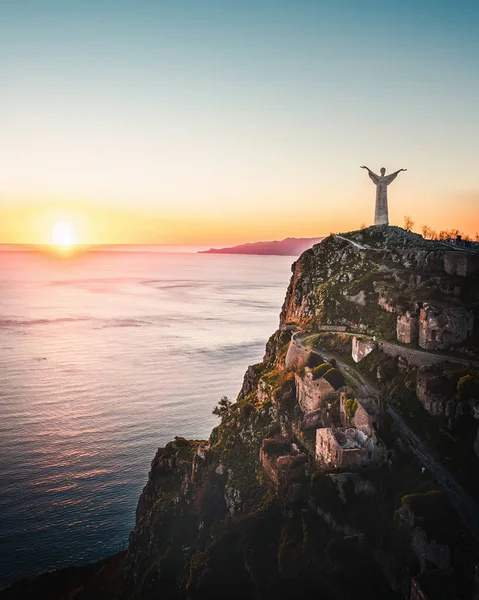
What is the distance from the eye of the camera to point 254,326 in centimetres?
18975

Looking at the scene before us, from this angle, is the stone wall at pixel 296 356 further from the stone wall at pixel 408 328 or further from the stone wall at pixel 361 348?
the stone wall at pixel 408 328

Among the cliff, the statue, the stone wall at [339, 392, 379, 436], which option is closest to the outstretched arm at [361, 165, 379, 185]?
the statue

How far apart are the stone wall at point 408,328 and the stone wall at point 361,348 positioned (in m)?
3.30

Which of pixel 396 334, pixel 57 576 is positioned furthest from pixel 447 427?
pixel 57 576

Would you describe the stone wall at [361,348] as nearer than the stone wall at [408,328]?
No

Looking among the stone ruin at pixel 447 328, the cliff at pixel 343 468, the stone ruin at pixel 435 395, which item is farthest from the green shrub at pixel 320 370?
the stone ruin at pixel 447 328

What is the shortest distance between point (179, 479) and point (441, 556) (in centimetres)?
3695

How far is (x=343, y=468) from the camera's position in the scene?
44781 millimetres

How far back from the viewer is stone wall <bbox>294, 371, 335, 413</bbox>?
54125 millimetres

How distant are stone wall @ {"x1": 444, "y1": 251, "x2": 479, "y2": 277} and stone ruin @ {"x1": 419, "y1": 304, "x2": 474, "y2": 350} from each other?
1296cm

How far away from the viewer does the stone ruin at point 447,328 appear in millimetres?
52969

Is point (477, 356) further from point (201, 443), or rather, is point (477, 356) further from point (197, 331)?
point (197, 331)

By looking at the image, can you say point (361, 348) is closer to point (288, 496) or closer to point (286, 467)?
point (286, 467)

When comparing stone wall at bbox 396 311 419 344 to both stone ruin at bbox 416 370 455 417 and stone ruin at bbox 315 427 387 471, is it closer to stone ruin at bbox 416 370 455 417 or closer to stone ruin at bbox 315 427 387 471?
stone ruin at bbox 416 370 455 417
